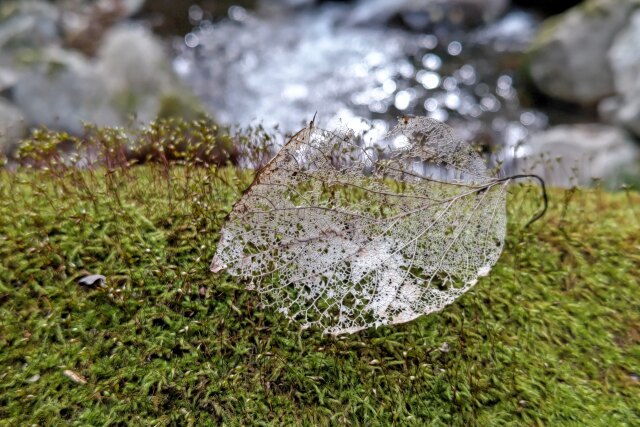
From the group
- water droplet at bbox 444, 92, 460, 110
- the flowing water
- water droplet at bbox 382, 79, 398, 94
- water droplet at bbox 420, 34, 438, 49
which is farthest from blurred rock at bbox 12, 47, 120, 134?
water droplet at bbox 420, 34, 438, 49

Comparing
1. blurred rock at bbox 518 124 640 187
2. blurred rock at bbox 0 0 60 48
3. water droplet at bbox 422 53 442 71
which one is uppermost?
blurred rock at bbox 0 0 60 48

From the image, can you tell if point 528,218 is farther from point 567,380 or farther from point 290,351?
point 290,351

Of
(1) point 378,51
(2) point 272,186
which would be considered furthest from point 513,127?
(2) point 272,186

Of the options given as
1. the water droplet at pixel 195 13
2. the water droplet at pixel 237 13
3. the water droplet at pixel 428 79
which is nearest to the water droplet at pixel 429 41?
the water droplet at pixel 428 79

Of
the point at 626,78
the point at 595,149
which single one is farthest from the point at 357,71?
the point at 626,78

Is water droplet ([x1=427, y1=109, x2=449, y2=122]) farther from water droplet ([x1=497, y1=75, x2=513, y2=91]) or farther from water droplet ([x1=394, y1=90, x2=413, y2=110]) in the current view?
water droplet ([x1=497, y1=75, x2=513, y2=91])

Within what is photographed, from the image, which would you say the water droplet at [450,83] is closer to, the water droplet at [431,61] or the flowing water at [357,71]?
the flowing water at [357,71]
